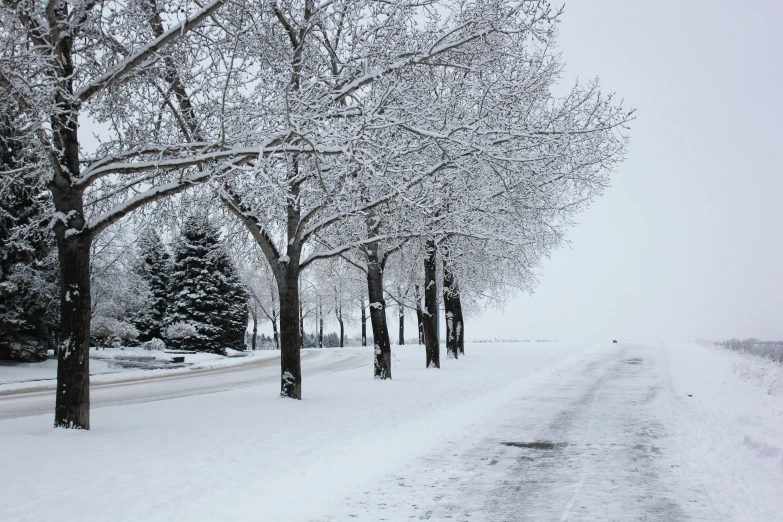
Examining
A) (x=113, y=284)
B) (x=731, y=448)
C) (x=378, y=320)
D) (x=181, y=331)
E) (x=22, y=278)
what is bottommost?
(x=731, y=448)

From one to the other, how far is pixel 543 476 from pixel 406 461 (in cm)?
166

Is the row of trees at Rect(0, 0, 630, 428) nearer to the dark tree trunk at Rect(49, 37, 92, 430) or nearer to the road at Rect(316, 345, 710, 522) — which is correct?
the dark tree trunk at Rect(49, 37, 92, 430)

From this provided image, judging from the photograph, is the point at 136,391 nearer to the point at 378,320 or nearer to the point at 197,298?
the point at 378,320

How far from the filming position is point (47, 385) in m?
20.6

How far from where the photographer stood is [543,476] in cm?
646

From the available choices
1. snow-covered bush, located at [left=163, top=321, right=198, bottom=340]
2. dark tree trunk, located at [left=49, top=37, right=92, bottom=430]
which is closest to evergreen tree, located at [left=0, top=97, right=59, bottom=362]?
snow-covered bush, located at [left=163, top=321, right=198, bottom=340]

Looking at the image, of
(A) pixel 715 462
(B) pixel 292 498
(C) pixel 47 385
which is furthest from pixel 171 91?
(C) pixel 47 385

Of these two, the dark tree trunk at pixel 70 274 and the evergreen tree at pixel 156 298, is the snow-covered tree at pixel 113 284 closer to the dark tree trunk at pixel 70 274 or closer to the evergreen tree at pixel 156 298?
the evergreen tree at pixel 156 298

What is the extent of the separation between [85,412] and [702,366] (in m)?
20.2

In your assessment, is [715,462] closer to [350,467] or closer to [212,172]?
[350,467]

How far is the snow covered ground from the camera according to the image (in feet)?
17.6

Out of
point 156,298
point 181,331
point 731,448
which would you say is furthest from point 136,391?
point 156,298

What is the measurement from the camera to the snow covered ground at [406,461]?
17.6 feet

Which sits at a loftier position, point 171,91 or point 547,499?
point 171,91
